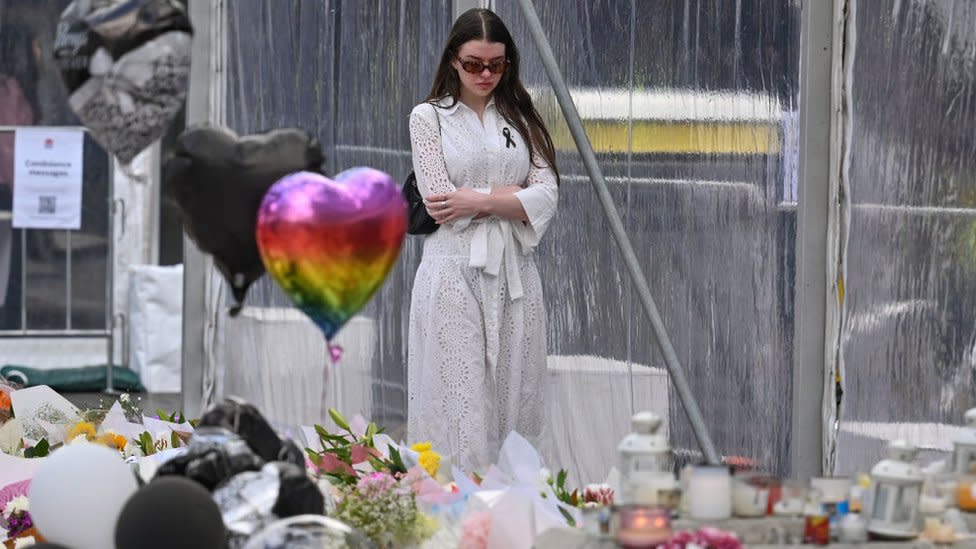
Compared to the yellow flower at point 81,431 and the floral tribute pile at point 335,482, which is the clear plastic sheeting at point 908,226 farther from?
the yellow flower at point 81,431

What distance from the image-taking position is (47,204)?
11.5 m

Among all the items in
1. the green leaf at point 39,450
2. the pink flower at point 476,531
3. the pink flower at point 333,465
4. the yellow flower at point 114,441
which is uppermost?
the pink flower at point 476,531

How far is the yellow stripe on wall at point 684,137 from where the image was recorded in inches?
192

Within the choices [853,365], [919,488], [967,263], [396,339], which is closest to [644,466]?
[919,488]

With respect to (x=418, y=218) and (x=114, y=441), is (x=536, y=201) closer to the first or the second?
(x=418, y=218)

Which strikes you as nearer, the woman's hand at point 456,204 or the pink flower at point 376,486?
the pink flower at point 376,486

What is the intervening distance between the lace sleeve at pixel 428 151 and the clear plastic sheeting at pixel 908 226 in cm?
102

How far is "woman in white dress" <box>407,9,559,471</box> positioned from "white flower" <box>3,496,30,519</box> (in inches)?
54.5

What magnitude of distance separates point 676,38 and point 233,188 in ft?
8.34

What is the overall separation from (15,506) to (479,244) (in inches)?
61.0

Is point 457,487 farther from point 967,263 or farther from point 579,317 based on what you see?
→ point 579,317

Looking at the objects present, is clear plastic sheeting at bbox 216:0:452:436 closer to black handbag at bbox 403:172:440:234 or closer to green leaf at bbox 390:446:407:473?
black handbag at bbox 403:172:440:234

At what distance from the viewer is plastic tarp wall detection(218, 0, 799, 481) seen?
15.9 feet

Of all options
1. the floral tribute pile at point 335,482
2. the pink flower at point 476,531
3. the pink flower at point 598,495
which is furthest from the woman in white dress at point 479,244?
the pink flower at point 476,531
